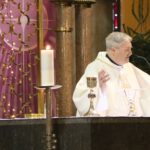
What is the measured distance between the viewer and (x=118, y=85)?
4.36 m

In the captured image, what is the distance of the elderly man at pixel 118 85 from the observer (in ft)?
13.2

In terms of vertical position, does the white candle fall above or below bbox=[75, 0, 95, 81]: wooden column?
below

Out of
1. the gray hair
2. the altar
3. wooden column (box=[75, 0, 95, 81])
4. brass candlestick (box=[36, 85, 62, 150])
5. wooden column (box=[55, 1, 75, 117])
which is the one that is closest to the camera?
brass candlestick (box=[36, 85, 62, 150])

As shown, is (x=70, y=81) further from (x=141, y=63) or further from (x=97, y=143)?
(x=97, y=143)

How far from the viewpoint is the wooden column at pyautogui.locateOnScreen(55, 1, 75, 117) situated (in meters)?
5.63

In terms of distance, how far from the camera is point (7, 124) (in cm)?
Result: 262

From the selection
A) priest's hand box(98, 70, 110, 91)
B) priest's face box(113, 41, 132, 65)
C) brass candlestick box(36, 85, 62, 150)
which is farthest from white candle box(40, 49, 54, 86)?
priest's face box(113, 41, 132, 65)

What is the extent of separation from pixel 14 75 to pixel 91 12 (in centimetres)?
98

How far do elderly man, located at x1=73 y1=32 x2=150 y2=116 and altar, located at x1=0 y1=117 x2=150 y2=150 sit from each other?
1.33m

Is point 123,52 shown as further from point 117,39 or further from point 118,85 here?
point 118,85

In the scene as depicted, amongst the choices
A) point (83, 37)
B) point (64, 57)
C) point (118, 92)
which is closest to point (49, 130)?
point (118, 92)

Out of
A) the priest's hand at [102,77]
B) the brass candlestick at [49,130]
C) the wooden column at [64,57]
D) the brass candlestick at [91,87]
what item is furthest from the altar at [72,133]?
the wooden column at [64,57]

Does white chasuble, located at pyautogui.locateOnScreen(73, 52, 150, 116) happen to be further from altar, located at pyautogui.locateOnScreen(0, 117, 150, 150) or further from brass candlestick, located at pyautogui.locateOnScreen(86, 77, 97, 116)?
altar, located at pyautogui.locateOnScreen(0, 117, 150, 150)

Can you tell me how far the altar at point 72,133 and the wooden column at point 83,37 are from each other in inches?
124
